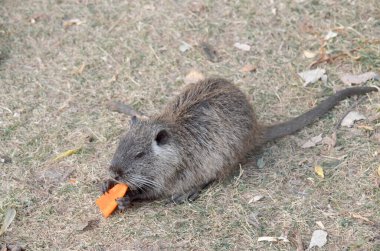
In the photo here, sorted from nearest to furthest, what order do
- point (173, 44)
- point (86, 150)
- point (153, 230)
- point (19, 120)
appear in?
point (153, 230) → point (86, 150) → point (19, 120) → point (173, 44)

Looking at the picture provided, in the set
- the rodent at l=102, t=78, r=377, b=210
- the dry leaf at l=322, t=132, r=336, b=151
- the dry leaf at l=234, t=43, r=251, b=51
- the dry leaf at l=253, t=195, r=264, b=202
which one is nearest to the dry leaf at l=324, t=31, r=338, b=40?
the dry leaf at l=234, t=43, r=251, b=51

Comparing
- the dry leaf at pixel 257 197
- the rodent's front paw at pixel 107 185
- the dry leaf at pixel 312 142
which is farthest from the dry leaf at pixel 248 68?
the rodent's front paw at pixel 107 185

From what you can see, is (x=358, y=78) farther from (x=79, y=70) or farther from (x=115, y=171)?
(x=79, y=70)

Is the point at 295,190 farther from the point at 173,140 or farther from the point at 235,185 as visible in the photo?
the point at 173,140

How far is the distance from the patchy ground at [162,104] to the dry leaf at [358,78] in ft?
0.21

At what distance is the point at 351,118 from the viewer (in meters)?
4.88

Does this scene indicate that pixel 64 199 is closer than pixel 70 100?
Yes

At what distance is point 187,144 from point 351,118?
139 centimetres

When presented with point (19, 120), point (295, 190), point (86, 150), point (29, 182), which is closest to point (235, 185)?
point (295, 190)

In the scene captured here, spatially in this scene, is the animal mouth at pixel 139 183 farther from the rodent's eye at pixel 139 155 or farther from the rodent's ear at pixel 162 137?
the rodent's ear at pixel 162 137

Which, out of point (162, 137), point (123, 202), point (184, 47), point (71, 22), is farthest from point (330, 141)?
point (71, 22)

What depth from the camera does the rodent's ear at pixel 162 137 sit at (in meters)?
4.23

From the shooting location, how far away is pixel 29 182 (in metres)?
4.56

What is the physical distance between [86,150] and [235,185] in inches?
48.2
